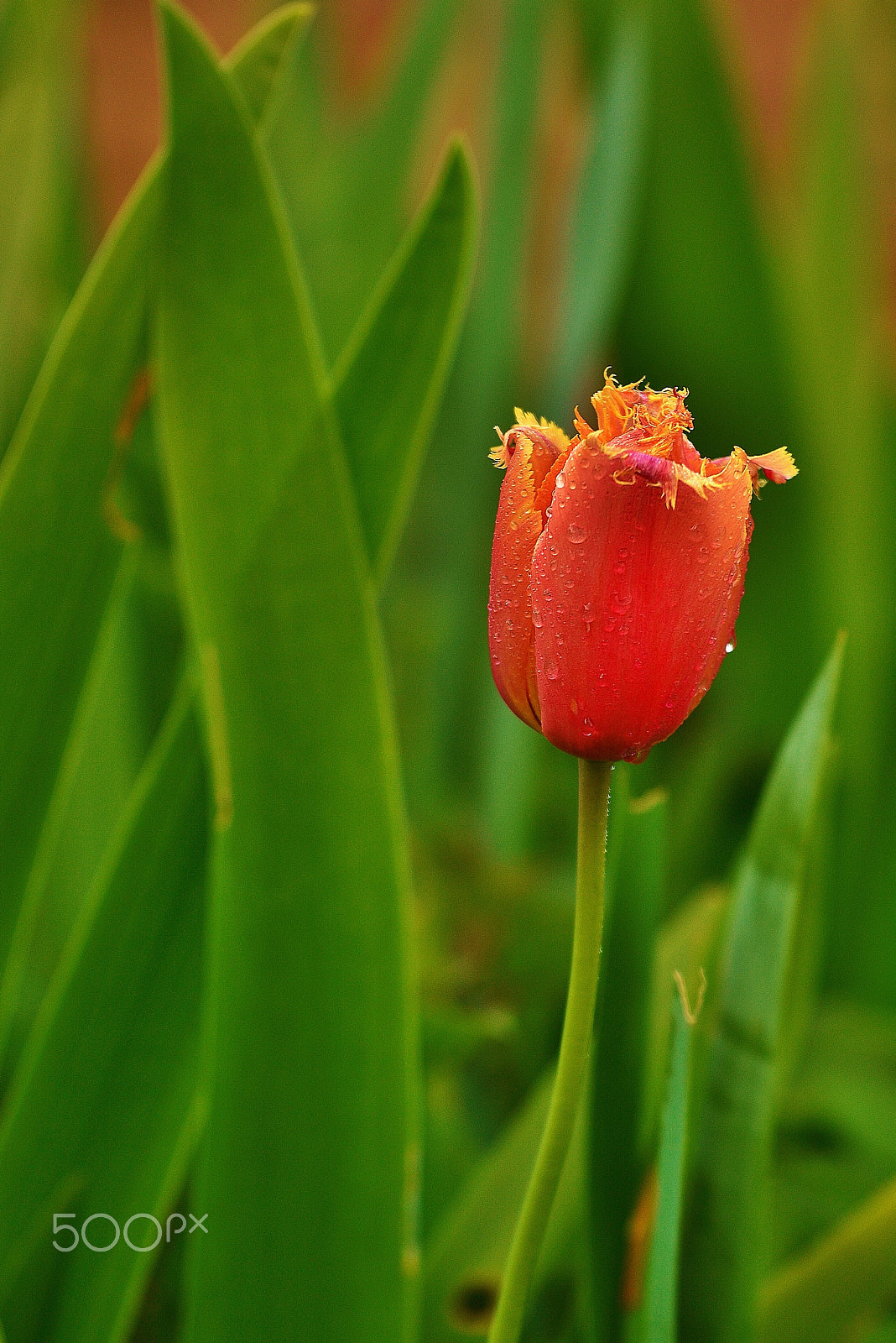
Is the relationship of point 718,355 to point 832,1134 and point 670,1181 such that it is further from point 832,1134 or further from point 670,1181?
point 670,1181

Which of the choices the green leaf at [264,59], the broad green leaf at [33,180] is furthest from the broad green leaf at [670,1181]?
the broad green leaf at [33,180]

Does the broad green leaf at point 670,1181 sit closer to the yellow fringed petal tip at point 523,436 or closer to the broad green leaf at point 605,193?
the yellow fringed petal tip at point 523,436

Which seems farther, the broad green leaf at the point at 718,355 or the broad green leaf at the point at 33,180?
the broad green leaf at the point at 718,355

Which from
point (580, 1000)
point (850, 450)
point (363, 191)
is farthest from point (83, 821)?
point (850, 450)

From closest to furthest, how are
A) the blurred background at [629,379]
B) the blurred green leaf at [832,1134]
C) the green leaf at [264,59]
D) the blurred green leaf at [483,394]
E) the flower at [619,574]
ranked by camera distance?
1. the flower at [619,574]
2. the green leaf at [264,59]
3. the blurred green leaf at [832,1134]
4. the blurred background at [629,379]
5. the blurred green leaf at [483,394]

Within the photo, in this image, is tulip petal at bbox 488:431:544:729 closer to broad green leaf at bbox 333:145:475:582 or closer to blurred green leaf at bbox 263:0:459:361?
broad green leaf at bbox 333:145:475:582

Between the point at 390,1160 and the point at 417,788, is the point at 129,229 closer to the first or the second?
the point at 390,1160
